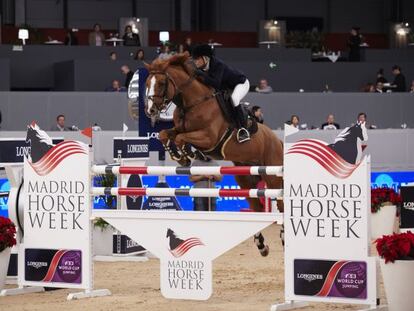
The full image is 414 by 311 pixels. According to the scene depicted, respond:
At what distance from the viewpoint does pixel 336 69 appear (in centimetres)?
2733

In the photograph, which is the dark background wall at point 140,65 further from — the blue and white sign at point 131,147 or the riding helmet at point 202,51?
the riding helmet at point 202,51

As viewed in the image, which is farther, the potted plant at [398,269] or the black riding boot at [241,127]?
the black riding boot at [241,127]

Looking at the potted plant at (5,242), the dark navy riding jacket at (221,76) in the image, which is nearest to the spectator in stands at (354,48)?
the dark navy riding jacket at (221,76)

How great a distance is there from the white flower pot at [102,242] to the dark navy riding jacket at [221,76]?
83.1 inches

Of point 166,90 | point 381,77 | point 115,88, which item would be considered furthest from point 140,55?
point 166,90

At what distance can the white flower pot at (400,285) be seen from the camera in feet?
25.3

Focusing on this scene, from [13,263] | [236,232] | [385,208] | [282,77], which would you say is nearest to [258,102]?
[282,77]

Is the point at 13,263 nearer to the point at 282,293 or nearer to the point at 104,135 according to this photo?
the point at 282,293

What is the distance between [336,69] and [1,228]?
18.8 meters

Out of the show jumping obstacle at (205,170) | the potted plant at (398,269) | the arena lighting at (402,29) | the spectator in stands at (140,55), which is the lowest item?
the potted plant at (398,269)

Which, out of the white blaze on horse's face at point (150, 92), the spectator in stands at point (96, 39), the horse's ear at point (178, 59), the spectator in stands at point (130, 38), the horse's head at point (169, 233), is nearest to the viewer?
the horse's head at point (169, 233)

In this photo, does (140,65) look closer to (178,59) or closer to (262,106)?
(262,106)

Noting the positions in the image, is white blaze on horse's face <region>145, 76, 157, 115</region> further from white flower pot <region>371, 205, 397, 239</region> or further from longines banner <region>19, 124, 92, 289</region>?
white flower pot <region>371, 205, 397, 239</region>

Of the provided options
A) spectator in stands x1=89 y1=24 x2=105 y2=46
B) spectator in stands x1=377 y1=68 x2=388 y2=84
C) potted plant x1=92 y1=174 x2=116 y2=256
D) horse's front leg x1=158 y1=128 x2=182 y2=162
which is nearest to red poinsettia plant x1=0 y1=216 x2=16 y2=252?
horse's front leg x1=158 y1=128 x2=182 y2=162
